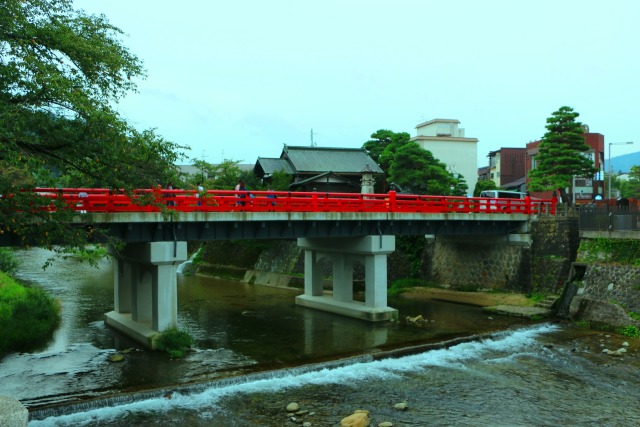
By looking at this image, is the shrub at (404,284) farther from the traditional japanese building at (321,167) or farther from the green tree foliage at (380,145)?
the green tree foliage at (380,145)

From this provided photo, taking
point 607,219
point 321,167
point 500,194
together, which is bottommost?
point 607,219

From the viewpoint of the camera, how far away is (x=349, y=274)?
1371 inches

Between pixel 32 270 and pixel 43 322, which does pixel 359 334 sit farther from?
pixel 32 270

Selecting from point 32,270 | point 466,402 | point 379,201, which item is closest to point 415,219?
point 379,201

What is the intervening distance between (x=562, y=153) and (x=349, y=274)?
22.8 metres

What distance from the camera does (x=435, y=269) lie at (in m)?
45.0

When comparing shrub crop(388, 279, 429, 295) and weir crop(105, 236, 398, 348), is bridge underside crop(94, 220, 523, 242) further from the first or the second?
shrub crop(388, 279, 429, 295)

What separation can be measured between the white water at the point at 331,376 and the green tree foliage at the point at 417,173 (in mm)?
25707

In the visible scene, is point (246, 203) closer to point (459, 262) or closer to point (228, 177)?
point (459, 262)

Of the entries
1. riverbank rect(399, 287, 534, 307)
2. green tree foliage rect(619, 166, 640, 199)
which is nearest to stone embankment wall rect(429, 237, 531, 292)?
riverbank rect(399, 287, 534, 307)

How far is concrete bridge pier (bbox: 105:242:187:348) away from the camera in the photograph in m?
24.7

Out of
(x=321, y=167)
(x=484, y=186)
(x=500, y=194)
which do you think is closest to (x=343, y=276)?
(x=500, y=194)

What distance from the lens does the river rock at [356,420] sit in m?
16.0

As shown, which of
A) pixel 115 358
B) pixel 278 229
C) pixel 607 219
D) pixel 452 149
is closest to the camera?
pixel 115 358
